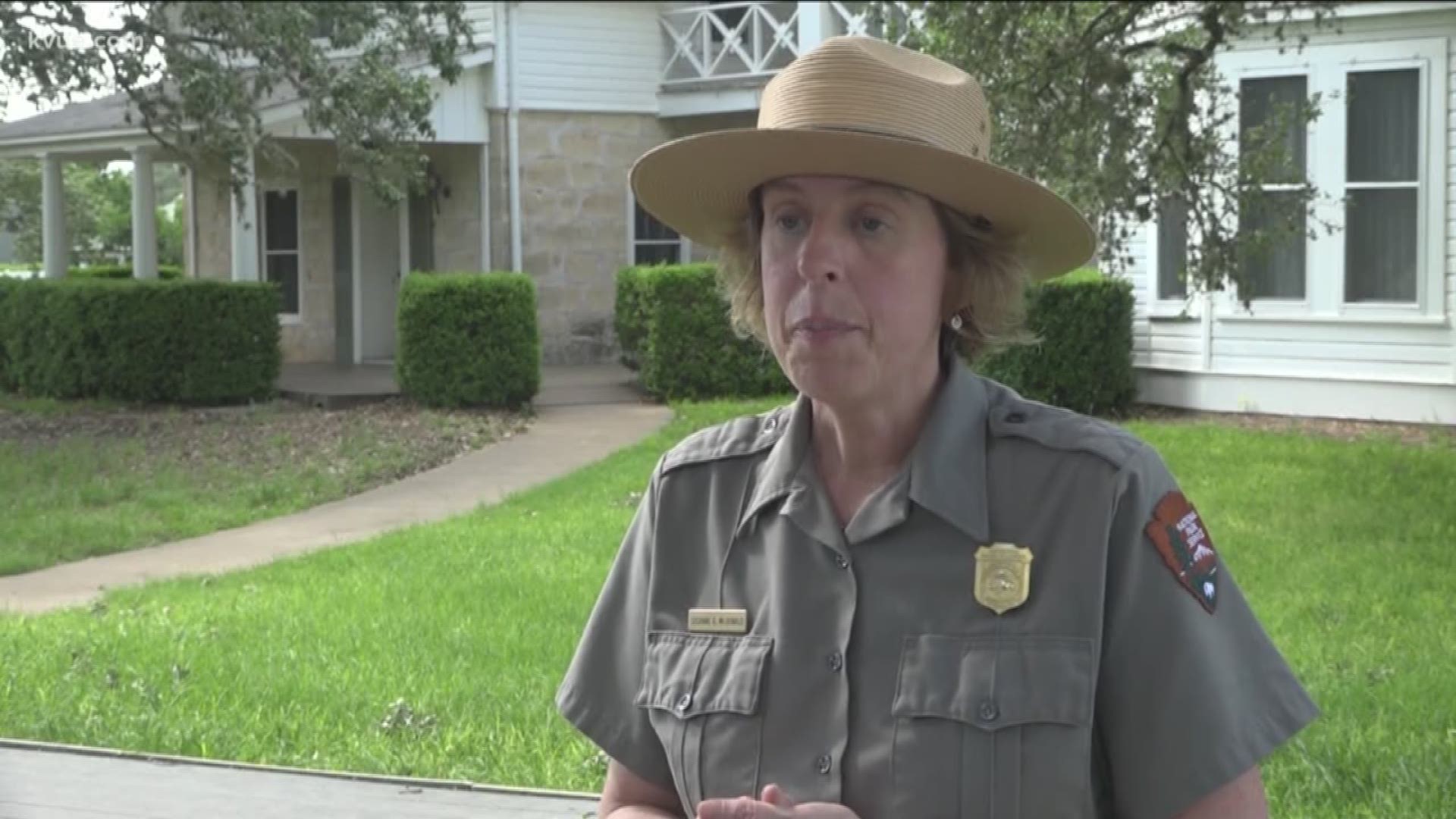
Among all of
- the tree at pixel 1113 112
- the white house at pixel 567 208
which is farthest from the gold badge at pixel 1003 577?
the white house at pixel 567 208

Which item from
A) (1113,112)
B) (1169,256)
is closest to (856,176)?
(1113,112)

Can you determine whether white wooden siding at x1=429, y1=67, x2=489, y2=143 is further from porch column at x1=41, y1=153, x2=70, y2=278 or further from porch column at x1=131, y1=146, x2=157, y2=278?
porch column at x1=41, y1=153, x2=70, y2=278

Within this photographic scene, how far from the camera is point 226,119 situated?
61.9ft

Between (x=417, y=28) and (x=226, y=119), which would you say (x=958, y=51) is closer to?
(x=417, y=28)

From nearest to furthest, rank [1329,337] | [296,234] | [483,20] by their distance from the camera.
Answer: [1329,337], [483,20], [296,234]

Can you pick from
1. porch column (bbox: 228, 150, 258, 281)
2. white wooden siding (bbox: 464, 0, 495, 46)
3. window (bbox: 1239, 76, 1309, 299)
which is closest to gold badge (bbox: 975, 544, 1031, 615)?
window (bbox: 1239, 76, 1309, 299)

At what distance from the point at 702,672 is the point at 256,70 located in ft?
57.5

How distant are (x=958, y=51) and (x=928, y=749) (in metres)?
10.7

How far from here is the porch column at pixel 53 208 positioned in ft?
78.8

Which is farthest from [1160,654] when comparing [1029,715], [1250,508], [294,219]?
[294,219]

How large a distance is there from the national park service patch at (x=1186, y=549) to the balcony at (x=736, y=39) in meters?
19.9

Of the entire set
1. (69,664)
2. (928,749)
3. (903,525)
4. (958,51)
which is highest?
(958,51)

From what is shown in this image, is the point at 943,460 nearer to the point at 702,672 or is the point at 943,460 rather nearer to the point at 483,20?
the point at 702,672

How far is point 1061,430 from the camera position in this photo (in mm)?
2557
